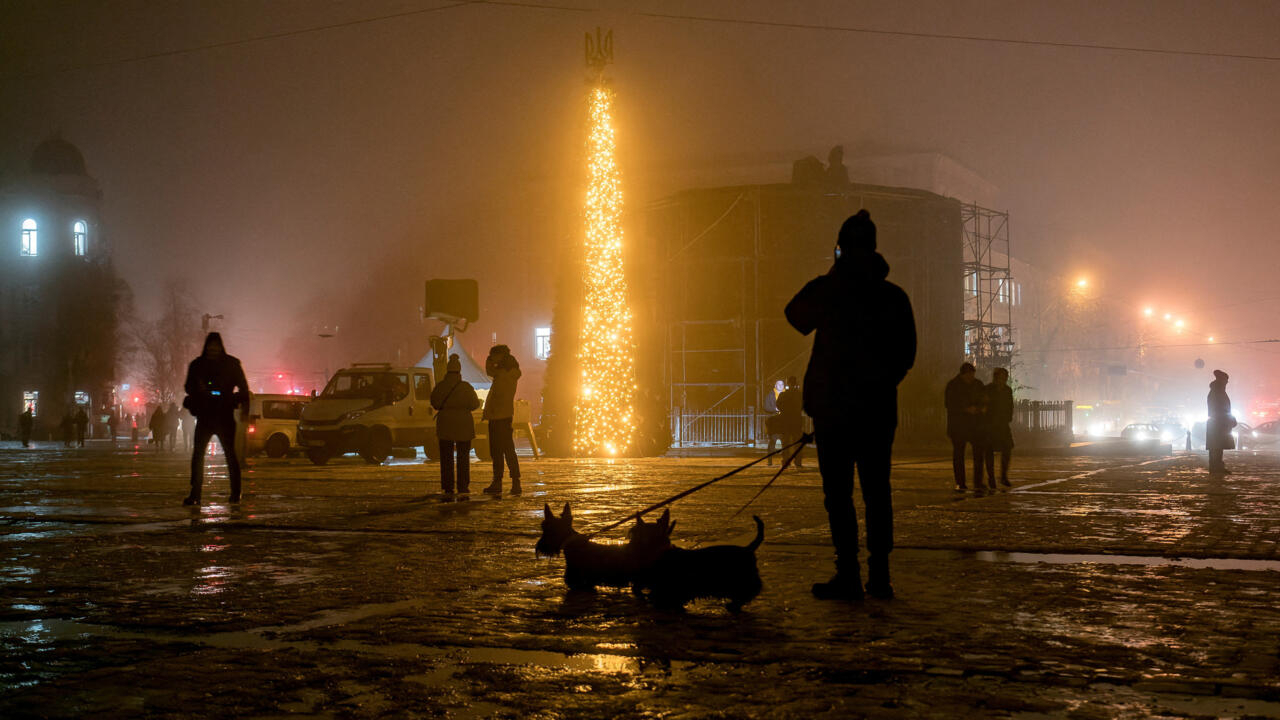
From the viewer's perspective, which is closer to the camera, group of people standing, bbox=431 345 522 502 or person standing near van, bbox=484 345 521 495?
group of people standing, bbox=431 345 522 502

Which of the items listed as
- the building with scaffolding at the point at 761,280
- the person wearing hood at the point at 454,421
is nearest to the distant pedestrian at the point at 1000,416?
the person wearing hood at the point at 454,421

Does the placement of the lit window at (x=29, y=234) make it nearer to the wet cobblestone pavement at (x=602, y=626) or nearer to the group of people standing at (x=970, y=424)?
the wet cobblestone pavement at (x=602, y=626)

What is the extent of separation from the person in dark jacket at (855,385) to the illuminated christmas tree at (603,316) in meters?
22.8

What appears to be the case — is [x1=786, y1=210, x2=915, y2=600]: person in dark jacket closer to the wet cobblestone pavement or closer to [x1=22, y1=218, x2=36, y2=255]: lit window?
the wet cobblestone pavement

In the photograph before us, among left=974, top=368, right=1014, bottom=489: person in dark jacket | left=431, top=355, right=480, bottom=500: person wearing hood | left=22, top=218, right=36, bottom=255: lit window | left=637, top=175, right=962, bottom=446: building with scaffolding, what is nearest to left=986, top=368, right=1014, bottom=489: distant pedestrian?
left=974, top=368, right=1014, bottom=489: person in dark jacket

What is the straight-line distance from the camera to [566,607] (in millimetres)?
5793

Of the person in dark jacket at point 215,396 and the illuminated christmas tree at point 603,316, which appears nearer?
the person in dark jacket at point 215,396

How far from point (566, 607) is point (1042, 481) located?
1417 cm

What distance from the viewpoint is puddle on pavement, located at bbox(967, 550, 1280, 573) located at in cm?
746

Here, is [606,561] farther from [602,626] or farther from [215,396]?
[215,396]

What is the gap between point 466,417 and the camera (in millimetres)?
13703

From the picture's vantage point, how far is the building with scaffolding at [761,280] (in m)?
42.1

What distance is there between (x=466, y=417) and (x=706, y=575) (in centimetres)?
840

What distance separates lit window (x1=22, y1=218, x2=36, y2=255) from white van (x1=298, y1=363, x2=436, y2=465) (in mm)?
60515
